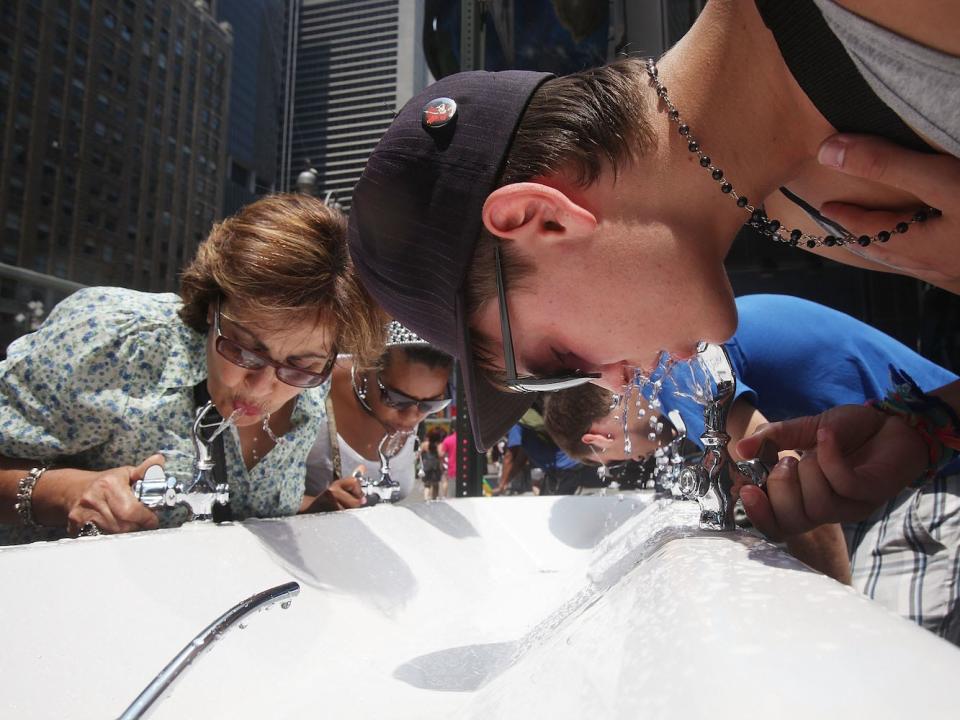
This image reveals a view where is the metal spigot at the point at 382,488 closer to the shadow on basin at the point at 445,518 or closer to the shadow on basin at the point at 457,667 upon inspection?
the shadow on basin at the point at 445,518

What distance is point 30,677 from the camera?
54 centimetres

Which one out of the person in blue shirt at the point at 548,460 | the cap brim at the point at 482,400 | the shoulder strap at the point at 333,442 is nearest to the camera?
the cap brim at the point at 482,400

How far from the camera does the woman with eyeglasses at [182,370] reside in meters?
0.94

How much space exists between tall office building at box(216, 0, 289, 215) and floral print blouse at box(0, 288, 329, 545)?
1060 mm

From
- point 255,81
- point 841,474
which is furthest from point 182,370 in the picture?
point 255,81

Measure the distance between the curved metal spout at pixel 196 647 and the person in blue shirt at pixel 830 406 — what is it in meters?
0.49

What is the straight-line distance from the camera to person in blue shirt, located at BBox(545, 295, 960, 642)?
26.6 inches

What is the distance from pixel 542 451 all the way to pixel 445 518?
121 cm

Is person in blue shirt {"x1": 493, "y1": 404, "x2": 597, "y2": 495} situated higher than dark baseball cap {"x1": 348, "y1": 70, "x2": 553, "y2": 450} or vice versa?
dark baseball cap {"x1": 348, "y1": 70, "x2": 553, "y2": 450}

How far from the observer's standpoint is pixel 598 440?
1513 millimetres

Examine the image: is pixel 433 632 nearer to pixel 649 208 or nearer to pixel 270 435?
pixel 270 435

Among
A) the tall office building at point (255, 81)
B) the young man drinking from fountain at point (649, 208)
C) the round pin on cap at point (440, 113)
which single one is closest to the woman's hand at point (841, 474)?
the young man drinking from fountain at point (649, 208)

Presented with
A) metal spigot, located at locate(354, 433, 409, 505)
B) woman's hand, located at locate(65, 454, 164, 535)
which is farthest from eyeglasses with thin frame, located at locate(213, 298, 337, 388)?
metal spigot, located at locate(354, 433, 409, 505)

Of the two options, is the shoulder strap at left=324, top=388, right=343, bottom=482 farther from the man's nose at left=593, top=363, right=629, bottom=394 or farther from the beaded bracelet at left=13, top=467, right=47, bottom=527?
the man's nose at left=593, top=363, right=629, bottom=394
